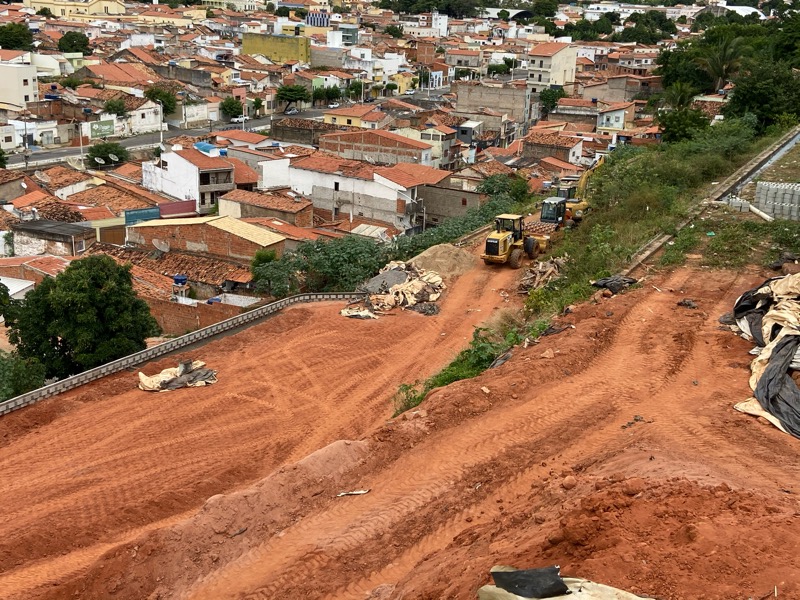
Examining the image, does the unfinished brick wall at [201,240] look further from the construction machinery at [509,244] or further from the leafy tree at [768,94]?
the leafy tree at [768,94]

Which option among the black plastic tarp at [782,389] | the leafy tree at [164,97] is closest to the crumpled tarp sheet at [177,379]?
the black plastic tarp at [782,389]

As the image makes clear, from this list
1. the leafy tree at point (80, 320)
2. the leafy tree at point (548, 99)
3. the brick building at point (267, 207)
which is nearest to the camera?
the leafy tree at point (80, 320)

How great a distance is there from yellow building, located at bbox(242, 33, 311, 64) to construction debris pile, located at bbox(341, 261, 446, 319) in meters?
59.7

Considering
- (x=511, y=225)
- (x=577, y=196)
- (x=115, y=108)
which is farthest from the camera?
(x=115, y=108)

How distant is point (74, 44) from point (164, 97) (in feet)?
69.5

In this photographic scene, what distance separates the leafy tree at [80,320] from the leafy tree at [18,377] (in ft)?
2.58

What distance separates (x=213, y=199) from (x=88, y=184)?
18.4 ft

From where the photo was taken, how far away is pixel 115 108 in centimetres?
5172

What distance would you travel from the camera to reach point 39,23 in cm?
8144

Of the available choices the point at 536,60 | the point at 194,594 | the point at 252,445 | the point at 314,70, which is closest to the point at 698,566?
the point at 194,594

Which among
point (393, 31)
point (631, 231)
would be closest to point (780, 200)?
point (631, 231)

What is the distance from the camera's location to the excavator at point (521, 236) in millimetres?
21031

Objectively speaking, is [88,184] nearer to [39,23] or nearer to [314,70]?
[314,70]

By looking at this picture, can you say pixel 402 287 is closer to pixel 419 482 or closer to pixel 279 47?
pixel 419 482
